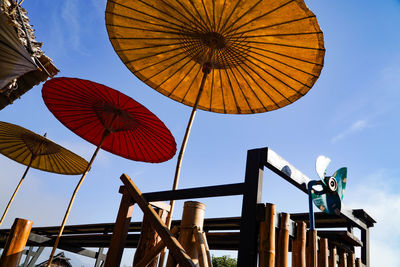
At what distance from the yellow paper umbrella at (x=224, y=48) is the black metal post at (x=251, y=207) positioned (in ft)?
5.67

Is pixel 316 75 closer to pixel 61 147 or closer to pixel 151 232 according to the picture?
pixel 151 232

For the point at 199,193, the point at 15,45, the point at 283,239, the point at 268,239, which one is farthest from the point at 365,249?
the point at 15,45

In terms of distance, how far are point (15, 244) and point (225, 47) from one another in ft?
11.0

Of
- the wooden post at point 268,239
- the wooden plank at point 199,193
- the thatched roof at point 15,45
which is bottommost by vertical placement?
the wooden post at point 268,239

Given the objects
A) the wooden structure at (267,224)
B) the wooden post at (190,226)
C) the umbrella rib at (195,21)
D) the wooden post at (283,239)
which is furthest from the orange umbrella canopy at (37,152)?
the wooden post at (283,239)

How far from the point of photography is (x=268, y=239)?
6.05ft

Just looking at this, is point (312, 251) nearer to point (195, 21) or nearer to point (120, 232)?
point (120, 232)

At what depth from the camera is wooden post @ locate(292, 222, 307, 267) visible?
2209 millimetres

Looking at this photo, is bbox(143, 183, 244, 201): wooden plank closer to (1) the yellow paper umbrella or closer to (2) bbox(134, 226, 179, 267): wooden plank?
(2) bbox(134, 226, 179, 267): wooden plank

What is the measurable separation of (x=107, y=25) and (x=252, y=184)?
3.05 m

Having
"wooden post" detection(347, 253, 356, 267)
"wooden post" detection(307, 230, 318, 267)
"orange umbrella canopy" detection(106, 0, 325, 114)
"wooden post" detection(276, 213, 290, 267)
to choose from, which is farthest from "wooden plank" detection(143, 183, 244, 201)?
"orange umbrella canopy" detection(106, 0, 325, 114)

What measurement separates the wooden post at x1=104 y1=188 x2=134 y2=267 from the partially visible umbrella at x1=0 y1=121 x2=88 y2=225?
153 inches

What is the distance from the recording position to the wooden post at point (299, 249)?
2.21 m

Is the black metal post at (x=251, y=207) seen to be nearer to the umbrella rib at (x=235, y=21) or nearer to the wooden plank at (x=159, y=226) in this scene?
the wooden plank at (x=159, y=226)
